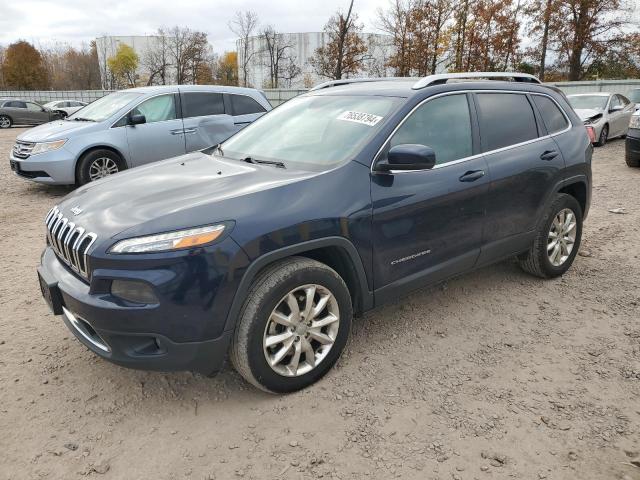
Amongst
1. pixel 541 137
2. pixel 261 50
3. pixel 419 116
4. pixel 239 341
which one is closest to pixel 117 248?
pixel 239 341

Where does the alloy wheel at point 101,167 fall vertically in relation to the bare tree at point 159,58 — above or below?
below

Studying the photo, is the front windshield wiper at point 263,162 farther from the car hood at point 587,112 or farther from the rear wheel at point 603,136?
the rear wheel at point 603,136

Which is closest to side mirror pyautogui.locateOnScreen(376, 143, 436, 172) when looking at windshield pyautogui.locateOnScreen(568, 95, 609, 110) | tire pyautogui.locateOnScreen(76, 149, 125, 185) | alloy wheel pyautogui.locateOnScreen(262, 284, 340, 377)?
alloy wheel pyautogui.locateOnScreen(262, 284, 340, 377)

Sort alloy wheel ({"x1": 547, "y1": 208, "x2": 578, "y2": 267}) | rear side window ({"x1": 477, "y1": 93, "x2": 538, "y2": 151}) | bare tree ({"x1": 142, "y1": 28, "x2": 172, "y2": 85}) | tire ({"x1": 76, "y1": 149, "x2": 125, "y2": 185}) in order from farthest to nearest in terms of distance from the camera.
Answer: bare tree ({"x1": 142, "y1": 28, "x2": 172, "y2": 85}) → tire ({"x1": 76, "y1": 149, "x2": 125, "y2": 185}) → alloy wheel ({"x1": 547, "y1": 208, "x2": 578, "y2": 267}) → rear side window ({"x1": 477, "y1": 93, "x2": 538, "y2": 151})

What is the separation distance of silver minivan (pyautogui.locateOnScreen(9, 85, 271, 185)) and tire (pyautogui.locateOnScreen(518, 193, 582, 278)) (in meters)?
4.48

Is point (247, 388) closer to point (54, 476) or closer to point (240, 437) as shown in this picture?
point (240, 437)

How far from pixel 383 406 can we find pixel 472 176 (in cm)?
169

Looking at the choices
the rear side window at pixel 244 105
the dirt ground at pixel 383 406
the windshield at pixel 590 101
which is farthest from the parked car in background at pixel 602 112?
the dirt ground at pixel 383 406

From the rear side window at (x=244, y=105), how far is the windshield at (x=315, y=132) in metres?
5.16

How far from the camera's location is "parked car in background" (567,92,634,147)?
1290cm

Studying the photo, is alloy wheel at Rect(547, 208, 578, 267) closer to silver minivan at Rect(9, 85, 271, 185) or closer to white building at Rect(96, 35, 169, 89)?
silver minivan at Rect(9, 85, 271, 185)

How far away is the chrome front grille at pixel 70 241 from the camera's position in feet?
8.39

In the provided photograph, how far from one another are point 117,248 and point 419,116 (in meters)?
2.05

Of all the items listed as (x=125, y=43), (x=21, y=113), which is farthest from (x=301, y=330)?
(x=125, y=43)
